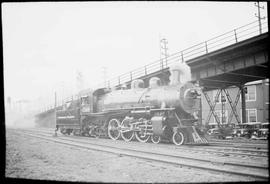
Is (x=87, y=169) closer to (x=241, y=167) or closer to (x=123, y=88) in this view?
(x=241, y=167)

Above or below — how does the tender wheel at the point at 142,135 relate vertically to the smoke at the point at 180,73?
below

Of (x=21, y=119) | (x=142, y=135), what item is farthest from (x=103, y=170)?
(x=21, y=119)

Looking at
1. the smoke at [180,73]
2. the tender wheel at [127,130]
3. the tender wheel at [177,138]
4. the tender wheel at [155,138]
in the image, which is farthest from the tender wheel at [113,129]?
the smoke at [180,73]

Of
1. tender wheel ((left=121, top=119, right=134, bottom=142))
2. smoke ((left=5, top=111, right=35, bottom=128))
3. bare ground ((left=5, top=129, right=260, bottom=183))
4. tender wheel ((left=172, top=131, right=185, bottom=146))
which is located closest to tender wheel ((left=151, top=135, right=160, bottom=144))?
tender wheel ((left=172, top=131, right=185, bottom=146))

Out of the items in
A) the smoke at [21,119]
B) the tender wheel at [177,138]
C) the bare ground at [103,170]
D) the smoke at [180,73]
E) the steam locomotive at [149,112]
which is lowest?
the smoke at [21,119]

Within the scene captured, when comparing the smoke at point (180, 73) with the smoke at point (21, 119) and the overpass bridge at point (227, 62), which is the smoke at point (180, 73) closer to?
the overpass bridge at point (227, 62)

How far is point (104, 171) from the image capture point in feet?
22.4

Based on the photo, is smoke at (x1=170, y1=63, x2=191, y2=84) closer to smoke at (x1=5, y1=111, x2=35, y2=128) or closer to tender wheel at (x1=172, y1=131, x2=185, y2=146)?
tender wheel at (x1=172, y1=131, x2=185, y2=146)

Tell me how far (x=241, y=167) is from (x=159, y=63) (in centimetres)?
1362

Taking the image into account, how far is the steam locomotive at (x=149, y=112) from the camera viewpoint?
481 inches

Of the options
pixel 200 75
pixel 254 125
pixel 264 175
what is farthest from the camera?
pixel 200 75

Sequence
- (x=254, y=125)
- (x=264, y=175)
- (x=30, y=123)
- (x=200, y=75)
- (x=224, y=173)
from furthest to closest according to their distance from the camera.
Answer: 1. (x=30, y=123)
2. (x=200, y=75)
3. (x=254, y=125)
4. (x=224, y=173)
5. (x=264, y=175)

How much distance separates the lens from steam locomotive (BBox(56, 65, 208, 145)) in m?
12.2

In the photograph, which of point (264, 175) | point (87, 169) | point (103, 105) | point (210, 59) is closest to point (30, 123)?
point (103, 105)
